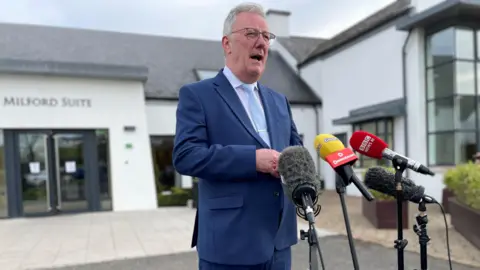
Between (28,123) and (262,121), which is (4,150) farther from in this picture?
(262,121)

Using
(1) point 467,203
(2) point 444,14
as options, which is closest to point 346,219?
(1) point 467,203

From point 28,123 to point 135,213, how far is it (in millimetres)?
3651

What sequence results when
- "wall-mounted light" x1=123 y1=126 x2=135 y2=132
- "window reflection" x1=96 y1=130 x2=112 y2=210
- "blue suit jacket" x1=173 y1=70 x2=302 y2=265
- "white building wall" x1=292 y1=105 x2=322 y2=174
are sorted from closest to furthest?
"blue suit jacket" x1=173 y1=70 x2=302 y2=265 → "window reflection" x1=96 y1=130 x2=112 y2=210 → "wall-mounted light" x1=123 y1=126 x2=135 y2=132 → "white building wall" x1=292 y1=105 x2=322 y2=174

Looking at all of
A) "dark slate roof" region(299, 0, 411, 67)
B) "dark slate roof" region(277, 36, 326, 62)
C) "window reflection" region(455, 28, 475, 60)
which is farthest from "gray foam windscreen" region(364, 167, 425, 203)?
"dark slate roof" region(277, 36, 326, 62)

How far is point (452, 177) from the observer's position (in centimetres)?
661

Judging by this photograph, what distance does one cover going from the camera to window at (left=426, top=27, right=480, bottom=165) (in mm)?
9703

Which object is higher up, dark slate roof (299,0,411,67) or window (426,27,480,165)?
dark slate roof (299,0,411,67)

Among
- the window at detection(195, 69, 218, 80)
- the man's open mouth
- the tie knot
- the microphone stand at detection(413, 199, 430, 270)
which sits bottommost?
the microphone stand at detection(413, 199, 430, 270)

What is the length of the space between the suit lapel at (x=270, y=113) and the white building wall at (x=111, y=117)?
31.1 ft

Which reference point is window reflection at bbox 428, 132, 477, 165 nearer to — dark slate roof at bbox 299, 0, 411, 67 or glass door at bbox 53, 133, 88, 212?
dark slate roof at bbox 299, 0, 411, 67

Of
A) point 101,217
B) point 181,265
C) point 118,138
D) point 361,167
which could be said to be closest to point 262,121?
point 181,265

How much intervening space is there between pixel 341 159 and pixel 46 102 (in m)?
10.3

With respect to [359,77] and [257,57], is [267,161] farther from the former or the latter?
[359,77]

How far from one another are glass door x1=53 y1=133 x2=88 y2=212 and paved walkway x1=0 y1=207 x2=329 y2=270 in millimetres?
523
